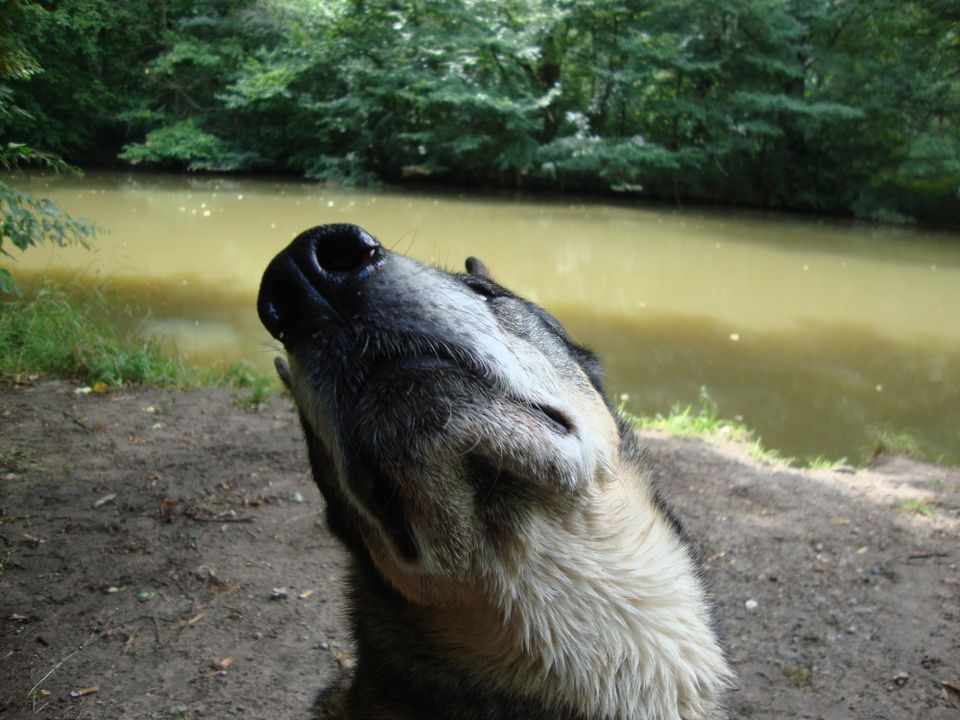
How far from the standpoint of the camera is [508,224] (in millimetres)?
15000

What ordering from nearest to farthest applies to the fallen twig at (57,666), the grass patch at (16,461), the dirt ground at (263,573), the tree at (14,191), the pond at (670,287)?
the fallen twig at (57,666) < the dirt ground at (263,573) < the tree at (14,191) < the grass patch at (16,461) < the pond at (670,287)

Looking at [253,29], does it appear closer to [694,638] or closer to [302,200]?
[302,200]

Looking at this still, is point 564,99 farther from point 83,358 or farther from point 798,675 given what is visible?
point 798,675

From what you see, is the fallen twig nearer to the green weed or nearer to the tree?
the tree

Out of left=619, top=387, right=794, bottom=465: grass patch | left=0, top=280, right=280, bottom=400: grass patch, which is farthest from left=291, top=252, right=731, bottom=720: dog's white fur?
left=0, top=280, right=280, bottom=400: grass patch

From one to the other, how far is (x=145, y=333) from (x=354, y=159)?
51.1ft

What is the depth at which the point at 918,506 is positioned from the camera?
4305 millimetres

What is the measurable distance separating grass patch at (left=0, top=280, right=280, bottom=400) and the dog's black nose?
415 cm

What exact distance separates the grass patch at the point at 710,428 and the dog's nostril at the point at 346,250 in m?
3.91

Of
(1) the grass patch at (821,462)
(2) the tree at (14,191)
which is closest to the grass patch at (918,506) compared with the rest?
(1) the grass patch at (821,462)

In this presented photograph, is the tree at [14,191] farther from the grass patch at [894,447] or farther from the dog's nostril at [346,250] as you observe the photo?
the grass patch at [894,447]

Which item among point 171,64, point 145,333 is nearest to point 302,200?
point 171,64

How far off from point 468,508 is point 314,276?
57cm

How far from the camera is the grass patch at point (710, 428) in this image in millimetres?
5422
